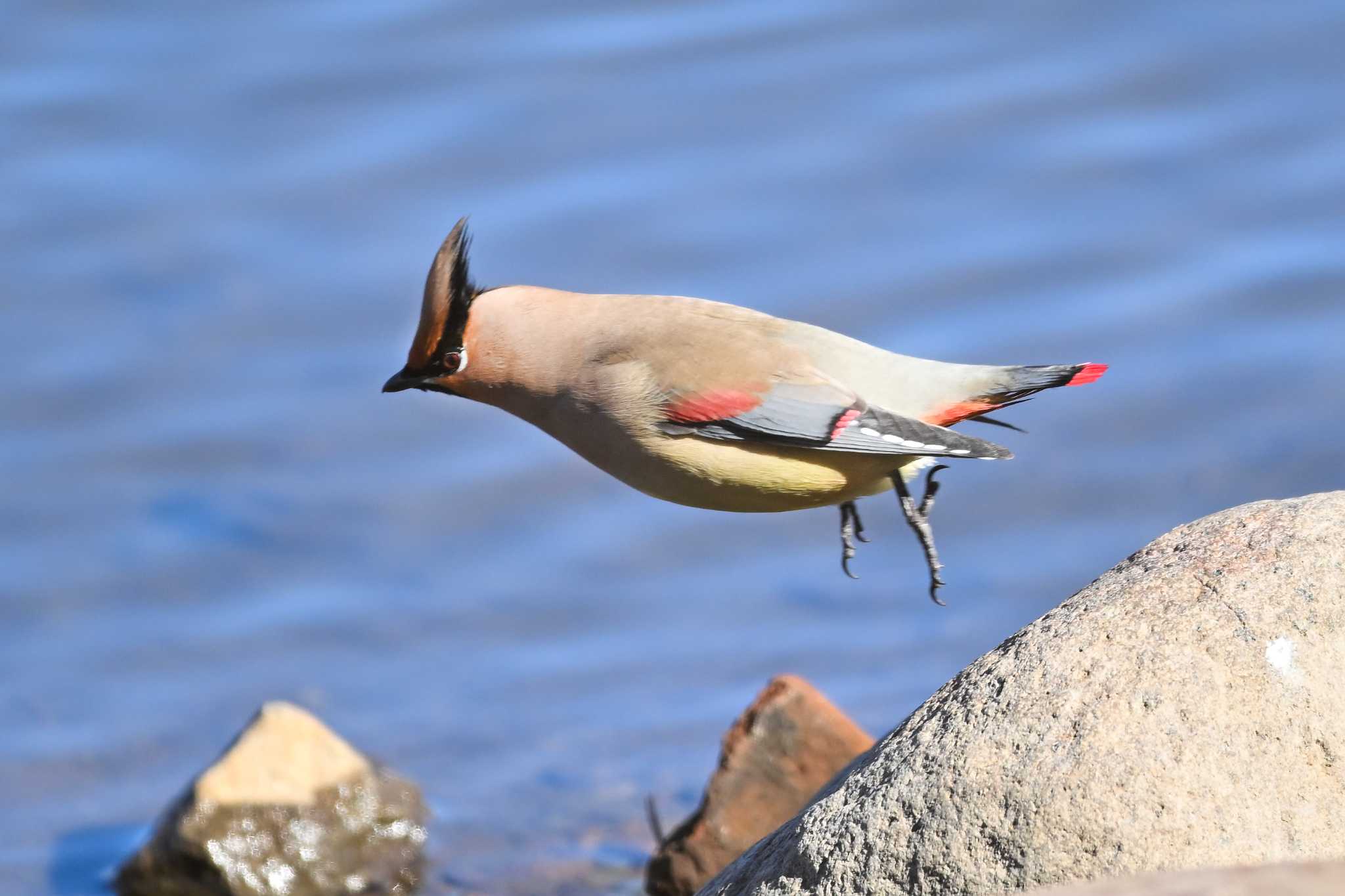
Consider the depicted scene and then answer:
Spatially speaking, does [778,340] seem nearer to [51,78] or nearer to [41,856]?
[41,856]

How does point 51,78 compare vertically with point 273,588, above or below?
above

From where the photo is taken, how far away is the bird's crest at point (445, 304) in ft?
16.9

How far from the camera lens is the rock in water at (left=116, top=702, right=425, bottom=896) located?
7137 millimetres

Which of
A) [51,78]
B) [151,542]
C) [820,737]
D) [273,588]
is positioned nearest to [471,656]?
[273,588]

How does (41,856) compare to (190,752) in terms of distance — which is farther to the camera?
(190,752)

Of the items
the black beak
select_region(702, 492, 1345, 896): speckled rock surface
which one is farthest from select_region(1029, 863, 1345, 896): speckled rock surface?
the black beak

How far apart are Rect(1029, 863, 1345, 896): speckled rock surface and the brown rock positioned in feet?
11.1

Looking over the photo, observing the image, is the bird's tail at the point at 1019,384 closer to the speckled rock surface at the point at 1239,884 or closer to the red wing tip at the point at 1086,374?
the red wing tip at the point at 1086,374

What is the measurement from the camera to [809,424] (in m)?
5.00

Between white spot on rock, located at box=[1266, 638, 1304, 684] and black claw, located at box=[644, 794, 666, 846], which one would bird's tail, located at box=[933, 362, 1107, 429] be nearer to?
white spot on rock, located at box=[1266, 638, 1304, 684]

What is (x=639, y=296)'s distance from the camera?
5.38 meters

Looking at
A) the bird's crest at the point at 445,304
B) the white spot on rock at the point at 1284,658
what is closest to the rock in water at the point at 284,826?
the bird's crest at the point at 445,304

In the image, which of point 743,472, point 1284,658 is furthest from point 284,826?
point 1284,658

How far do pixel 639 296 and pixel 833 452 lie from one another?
0.76m
